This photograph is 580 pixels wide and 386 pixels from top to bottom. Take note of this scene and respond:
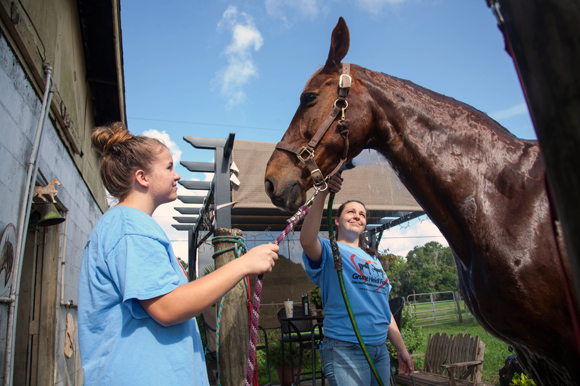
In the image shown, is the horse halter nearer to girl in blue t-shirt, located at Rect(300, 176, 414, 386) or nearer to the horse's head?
the horse's head

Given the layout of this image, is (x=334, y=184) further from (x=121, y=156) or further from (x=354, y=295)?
(x=121, y=156)

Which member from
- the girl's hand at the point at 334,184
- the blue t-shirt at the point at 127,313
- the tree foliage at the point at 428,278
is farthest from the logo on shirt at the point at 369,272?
the tree foliage at the point at 428,278

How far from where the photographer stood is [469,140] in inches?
60.4

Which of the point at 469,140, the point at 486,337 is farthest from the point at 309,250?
the point at 486,337

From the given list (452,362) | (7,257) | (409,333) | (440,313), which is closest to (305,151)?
(7,257)

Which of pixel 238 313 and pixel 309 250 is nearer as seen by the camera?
pixel 309 250

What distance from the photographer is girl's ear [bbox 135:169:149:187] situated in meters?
1.24

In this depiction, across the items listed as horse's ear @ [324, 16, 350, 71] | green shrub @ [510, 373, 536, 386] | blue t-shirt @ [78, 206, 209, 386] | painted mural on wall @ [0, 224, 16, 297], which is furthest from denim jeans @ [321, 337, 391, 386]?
painted mural on wall @ [0, 224, 16, 297]

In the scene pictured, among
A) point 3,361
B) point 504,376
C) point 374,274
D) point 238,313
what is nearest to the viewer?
point 3,361

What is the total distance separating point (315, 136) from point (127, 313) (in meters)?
1.09

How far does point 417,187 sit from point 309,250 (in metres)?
0.84

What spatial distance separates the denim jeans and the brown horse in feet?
2.39

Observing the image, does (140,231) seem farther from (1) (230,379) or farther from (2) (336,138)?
(1) (230,379)

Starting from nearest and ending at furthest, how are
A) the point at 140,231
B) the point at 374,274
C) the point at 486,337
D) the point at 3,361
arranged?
the point at 140,231
the point at 3,361
the point at 374,274
the point at 486,337
